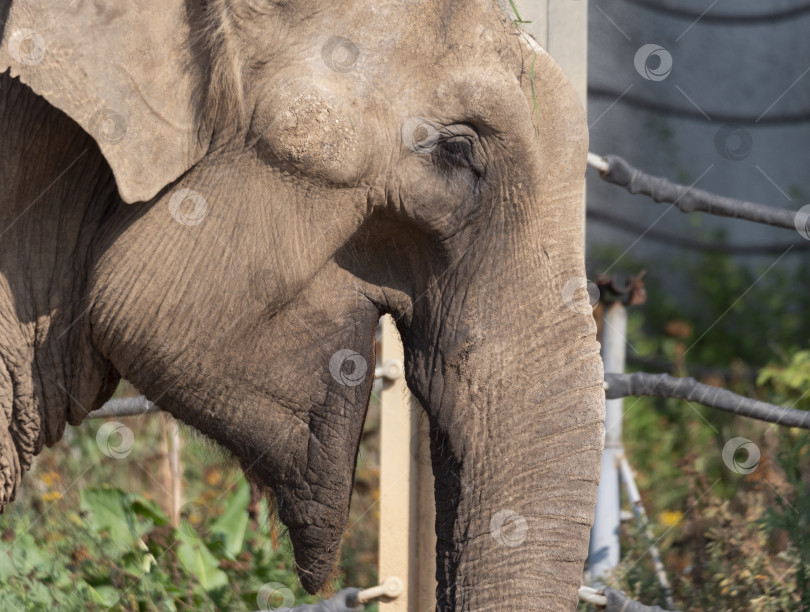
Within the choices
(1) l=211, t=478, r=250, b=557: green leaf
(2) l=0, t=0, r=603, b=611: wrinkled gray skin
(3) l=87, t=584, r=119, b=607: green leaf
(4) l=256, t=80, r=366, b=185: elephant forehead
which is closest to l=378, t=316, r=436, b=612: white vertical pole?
(2) l=0, t=0, r=603, b=611: wrinkled gray skin

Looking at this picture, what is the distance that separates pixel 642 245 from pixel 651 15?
1.27 m

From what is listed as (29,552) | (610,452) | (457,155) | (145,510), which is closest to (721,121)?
(610,452)

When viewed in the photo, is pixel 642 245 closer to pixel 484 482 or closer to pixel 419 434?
pixel 419 434

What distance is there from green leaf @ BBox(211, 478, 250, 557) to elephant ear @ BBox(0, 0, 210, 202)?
1993 mm

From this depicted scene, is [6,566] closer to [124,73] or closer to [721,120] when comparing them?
[124,73]

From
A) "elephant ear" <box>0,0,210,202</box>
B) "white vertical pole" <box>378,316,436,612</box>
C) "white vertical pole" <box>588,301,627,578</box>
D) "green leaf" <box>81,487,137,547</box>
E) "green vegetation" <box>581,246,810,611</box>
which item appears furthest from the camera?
"green leaf" <box>81,487,137,547</box>

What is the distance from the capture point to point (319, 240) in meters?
1.58

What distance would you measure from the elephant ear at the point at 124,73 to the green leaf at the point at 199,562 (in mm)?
1695

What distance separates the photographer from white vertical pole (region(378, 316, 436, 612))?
7.86 feet

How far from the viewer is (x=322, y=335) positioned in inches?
65.5

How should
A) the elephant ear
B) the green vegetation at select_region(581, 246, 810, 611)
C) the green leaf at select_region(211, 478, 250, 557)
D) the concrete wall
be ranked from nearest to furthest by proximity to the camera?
1. the elephant ear
2. the green vegetation at select_region(581, 246, 810, 611)
3. the green leaf at select_region(211, 478, 250, 557)
4. the concrete wall

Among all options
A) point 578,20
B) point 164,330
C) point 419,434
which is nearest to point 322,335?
point 164,330

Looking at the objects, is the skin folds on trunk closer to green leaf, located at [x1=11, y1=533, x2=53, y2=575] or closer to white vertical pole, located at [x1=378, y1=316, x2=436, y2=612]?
white vertical pole, located at [x1=378, y1=316, x2=436, y2=612]

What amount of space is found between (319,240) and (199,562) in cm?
166
